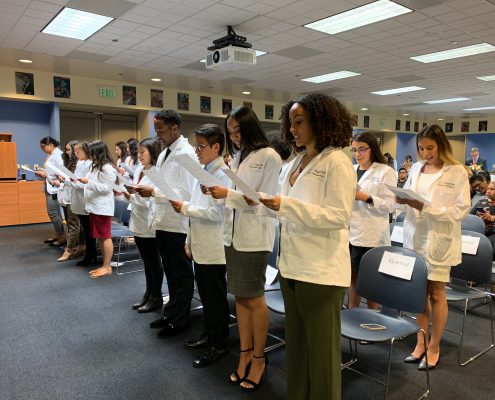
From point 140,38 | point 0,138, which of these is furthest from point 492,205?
point 0,138

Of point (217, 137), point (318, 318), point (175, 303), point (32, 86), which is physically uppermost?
point (32, 86)

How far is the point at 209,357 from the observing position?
2.55 metres

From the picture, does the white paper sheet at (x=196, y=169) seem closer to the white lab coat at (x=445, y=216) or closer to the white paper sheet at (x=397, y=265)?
the white paper sheet at (x=397, y=265)

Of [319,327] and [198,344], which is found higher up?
[319,327]

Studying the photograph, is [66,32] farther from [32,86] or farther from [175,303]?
[175,303]

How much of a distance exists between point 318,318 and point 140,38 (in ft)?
18.1

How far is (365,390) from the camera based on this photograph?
2283mm

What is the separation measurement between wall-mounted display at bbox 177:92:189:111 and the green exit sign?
1.79m

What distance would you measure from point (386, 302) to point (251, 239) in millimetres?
917

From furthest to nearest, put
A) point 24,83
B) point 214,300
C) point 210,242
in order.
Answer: point 24,83 → point 214,300 → point 210,242

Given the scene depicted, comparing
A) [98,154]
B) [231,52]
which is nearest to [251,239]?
[98,154]

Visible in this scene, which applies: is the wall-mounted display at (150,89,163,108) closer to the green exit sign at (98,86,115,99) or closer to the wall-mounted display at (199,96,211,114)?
the green exit sign at (98,86,115,99)

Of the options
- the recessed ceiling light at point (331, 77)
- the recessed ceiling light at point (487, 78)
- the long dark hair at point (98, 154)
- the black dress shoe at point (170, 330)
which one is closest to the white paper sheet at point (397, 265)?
the black dress shoe at point (170, 330)

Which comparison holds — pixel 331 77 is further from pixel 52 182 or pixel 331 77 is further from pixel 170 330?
pixel 170 330
